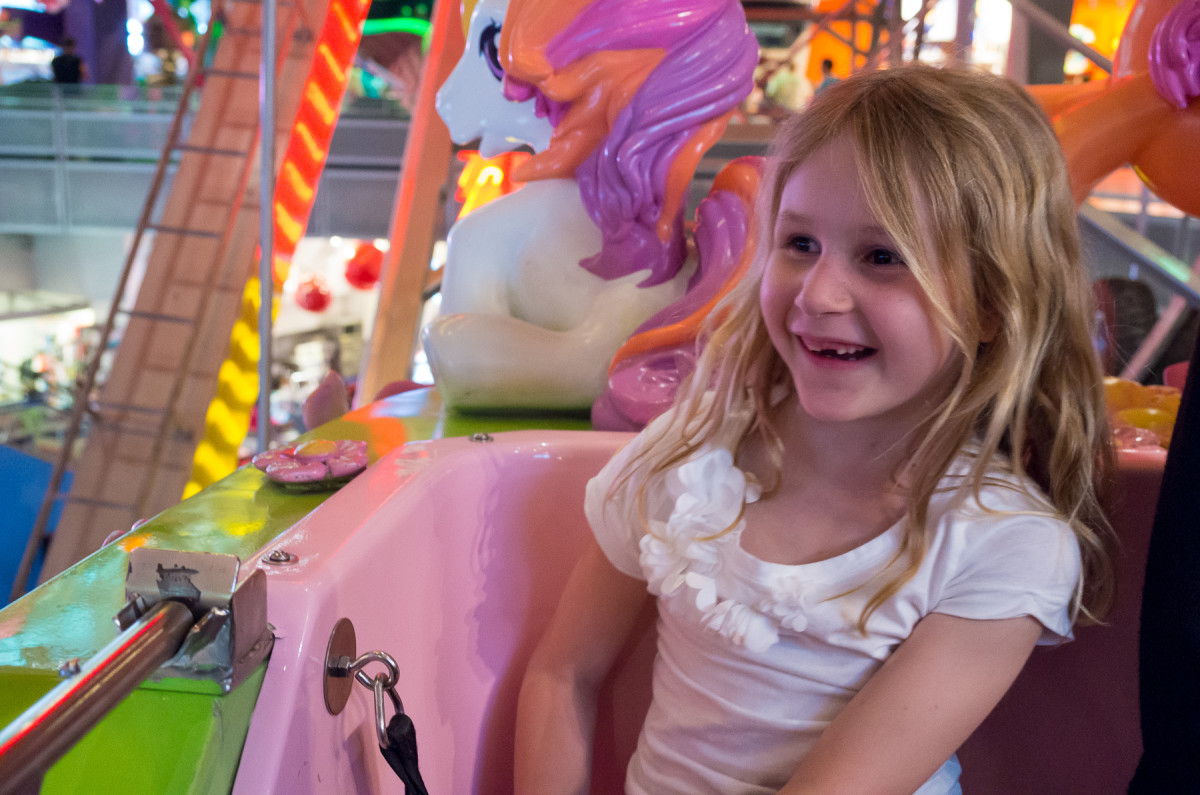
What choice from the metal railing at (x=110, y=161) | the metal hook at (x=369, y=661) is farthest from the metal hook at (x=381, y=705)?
the metal railing at (x=110, y=161)

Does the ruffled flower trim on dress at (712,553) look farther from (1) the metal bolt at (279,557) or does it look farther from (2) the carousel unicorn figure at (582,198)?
(2) the carousel unicorn figure at (582,198)

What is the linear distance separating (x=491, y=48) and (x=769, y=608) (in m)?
0.86

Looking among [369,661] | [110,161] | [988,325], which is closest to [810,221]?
[988,325]

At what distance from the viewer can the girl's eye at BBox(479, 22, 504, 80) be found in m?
1.25

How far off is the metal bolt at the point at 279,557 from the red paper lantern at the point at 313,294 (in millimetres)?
5130

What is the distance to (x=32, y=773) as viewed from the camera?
0.32m

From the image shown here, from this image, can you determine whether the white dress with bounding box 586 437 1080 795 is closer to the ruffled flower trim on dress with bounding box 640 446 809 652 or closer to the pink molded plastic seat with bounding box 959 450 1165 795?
the ruffled flower trim on dress with bounding box 640 446 809 652

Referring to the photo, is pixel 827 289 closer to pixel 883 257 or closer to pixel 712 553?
pixel 883 257

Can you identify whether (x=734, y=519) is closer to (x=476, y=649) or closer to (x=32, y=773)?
(x=476, y=649)

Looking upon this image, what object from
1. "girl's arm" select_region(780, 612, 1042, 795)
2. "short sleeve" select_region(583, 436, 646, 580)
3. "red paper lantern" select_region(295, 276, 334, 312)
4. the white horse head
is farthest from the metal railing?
"girl's arm" select_region(780, 612, 1042, 795)

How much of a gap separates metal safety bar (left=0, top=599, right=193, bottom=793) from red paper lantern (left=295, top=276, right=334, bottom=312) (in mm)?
5331

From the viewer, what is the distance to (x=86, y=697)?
→ 0.36 meters

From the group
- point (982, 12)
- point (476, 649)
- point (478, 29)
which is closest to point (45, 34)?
point (982, 12)

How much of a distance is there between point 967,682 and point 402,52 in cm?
474
